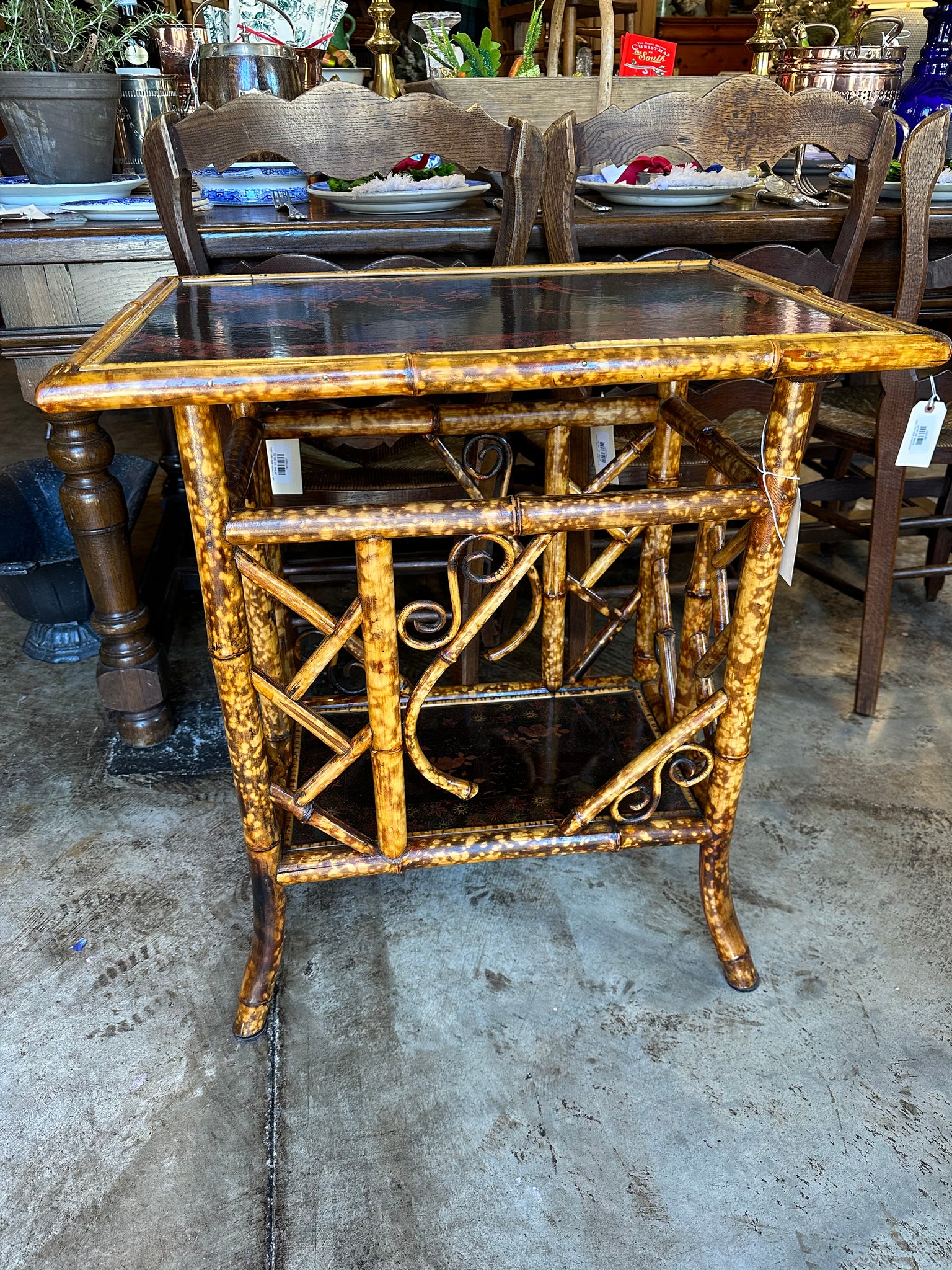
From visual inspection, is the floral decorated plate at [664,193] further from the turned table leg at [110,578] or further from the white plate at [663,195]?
the turned table leg at [110,578]

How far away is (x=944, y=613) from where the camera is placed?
2.31 meters

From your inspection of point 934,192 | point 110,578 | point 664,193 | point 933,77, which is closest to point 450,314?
point 664,193

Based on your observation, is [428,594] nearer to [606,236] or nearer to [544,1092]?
[606,236]

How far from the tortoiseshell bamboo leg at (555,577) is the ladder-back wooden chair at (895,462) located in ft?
2.15

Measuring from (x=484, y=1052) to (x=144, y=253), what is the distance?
4.25ft

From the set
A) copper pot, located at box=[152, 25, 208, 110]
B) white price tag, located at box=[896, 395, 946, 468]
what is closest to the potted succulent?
copper pot, located at box=[152, 25, 208, 110]

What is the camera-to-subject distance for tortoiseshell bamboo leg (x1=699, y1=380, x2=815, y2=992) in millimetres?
1029

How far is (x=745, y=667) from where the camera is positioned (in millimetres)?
1138

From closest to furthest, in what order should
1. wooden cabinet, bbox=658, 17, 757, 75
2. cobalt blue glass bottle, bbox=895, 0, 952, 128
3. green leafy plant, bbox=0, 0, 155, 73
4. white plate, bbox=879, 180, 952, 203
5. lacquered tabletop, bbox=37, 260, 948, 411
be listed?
lacquered tabletop, bbox=37, 260, 948, 411 < green leafy plant, bbox=0, 0, 155, 73 < white plate, bbox=879, 180, 952, 203 < cobalt blue glass bottle, bbox=895, 0, 952, 128 < wooden cabinet, bbox=658, 17, 757, 75

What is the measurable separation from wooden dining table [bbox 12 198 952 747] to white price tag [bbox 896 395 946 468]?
308 millimetres

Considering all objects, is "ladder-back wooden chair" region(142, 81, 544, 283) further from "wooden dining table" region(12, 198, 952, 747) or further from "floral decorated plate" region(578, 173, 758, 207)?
"floral decorated plate" region(578, 173, 758, 207)

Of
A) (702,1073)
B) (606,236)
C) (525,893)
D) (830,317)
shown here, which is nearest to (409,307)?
(830,317)

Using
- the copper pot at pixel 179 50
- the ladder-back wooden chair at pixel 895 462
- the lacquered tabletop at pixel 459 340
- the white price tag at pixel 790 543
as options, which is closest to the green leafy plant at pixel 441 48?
the copper pot at pixel 179 50

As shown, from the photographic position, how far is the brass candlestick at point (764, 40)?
82.3 inches
